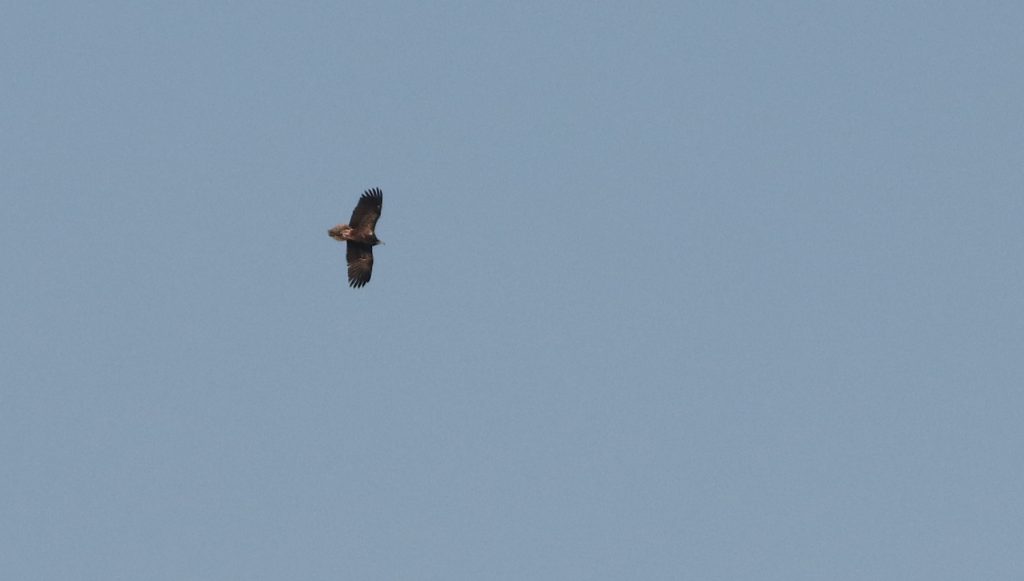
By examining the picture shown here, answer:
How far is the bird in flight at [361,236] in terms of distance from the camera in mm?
175125

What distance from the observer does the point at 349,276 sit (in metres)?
178

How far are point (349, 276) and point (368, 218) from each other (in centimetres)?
400

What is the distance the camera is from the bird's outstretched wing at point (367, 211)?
175125 mm

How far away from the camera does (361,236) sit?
176250 mm

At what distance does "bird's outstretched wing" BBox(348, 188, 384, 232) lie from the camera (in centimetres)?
17512

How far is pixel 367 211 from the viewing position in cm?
17525

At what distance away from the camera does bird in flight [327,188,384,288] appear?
17512 cm

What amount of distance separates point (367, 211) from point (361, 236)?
1.52m

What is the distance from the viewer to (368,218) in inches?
6909
